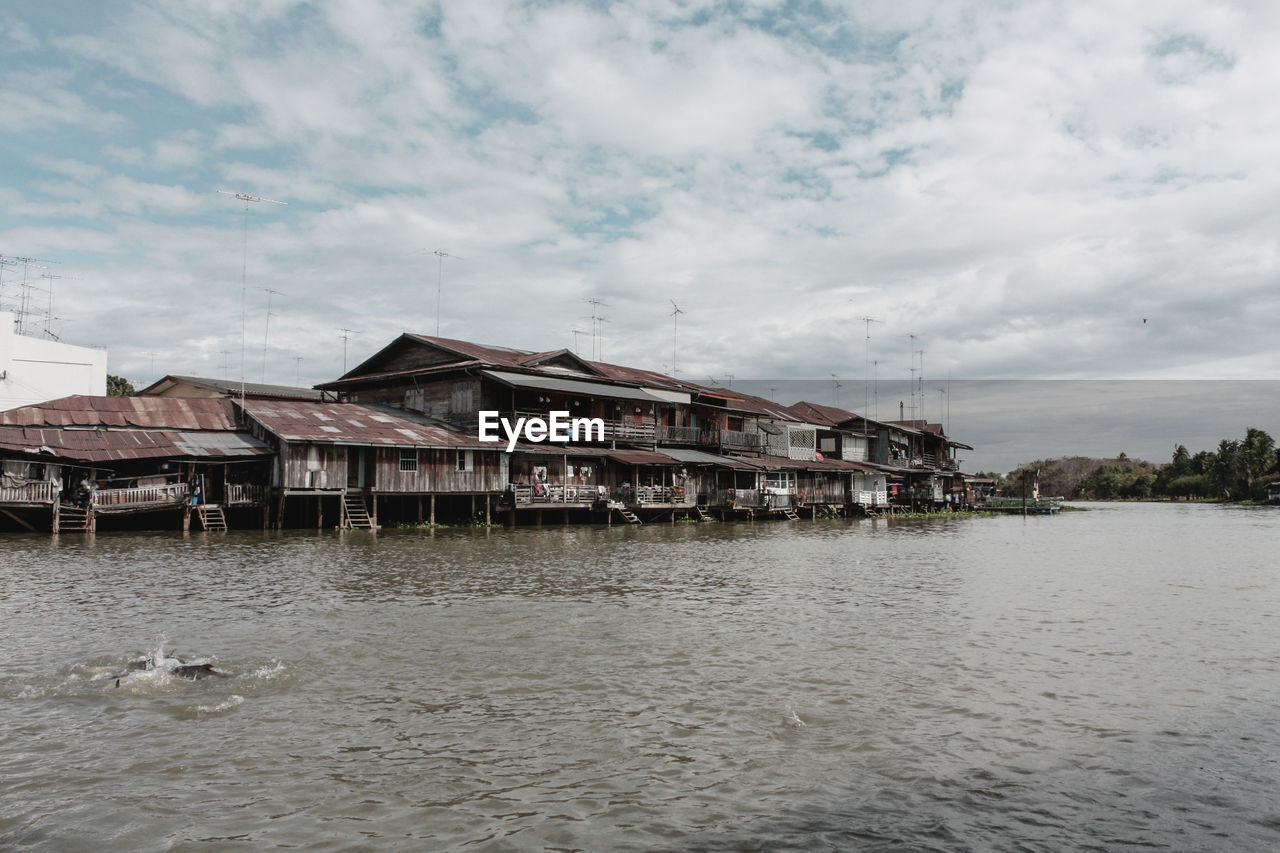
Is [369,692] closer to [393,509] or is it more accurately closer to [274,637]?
[274,637]

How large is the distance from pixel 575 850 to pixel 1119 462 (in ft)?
628

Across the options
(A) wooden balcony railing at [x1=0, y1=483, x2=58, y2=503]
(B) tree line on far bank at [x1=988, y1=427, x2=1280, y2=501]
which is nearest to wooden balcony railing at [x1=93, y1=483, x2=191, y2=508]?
(A) wooden balcony railing at [x1=0, y1=483, x2=58, y2=503]

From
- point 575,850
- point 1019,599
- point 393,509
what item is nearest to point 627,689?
point 575,850

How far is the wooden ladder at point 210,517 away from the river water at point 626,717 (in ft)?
40.7

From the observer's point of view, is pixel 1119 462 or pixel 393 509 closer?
pixel 393 509

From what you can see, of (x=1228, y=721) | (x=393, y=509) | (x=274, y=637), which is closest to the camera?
(x=1228, y=721)

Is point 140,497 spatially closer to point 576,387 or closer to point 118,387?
point 576,387

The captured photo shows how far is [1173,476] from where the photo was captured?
134250mm

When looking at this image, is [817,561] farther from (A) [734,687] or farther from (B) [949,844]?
(B) [949,844]

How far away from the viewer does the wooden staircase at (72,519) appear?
29781 mm

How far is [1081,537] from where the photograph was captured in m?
44.3

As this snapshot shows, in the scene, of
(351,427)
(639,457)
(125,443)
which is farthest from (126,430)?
(639,457)

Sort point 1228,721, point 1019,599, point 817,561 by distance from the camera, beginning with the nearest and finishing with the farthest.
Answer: point 1228,721 → point 1019,599 → point 817,561

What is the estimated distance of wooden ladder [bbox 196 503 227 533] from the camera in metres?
32.2
